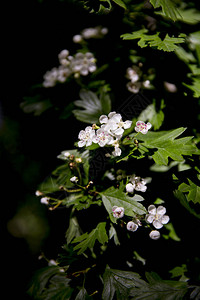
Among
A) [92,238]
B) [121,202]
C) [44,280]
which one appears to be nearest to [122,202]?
[121,202]

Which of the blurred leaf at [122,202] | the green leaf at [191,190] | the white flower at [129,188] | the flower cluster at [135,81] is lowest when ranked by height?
the green leaf at [191,190]

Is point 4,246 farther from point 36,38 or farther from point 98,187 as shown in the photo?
point 36,38

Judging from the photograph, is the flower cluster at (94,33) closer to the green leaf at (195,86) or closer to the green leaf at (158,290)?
the green leaf at (195,86)

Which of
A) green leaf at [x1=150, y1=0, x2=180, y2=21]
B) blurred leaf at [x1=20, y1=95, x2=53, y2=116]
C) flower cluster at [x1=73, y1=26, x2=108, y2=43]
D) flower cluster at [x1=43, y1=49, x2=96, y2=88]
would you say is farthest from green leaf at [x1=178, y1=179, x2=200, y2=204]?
flower cluster at [x1=73, y1=26, x2=108, y2=43]

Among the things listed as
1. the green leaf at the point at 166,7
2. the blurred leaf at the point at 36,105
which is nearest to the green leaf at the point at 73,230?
the blurred leaf at the point at 36,105

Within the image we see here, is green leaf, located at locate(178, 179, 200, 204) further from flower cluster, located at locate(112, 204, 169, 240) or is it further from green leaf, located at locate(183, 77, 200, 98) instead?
green leaf, located at locate(183, 77, 200, 98)

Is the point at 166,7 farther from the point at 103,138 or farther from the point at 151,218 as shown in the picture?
the point at 151,218
